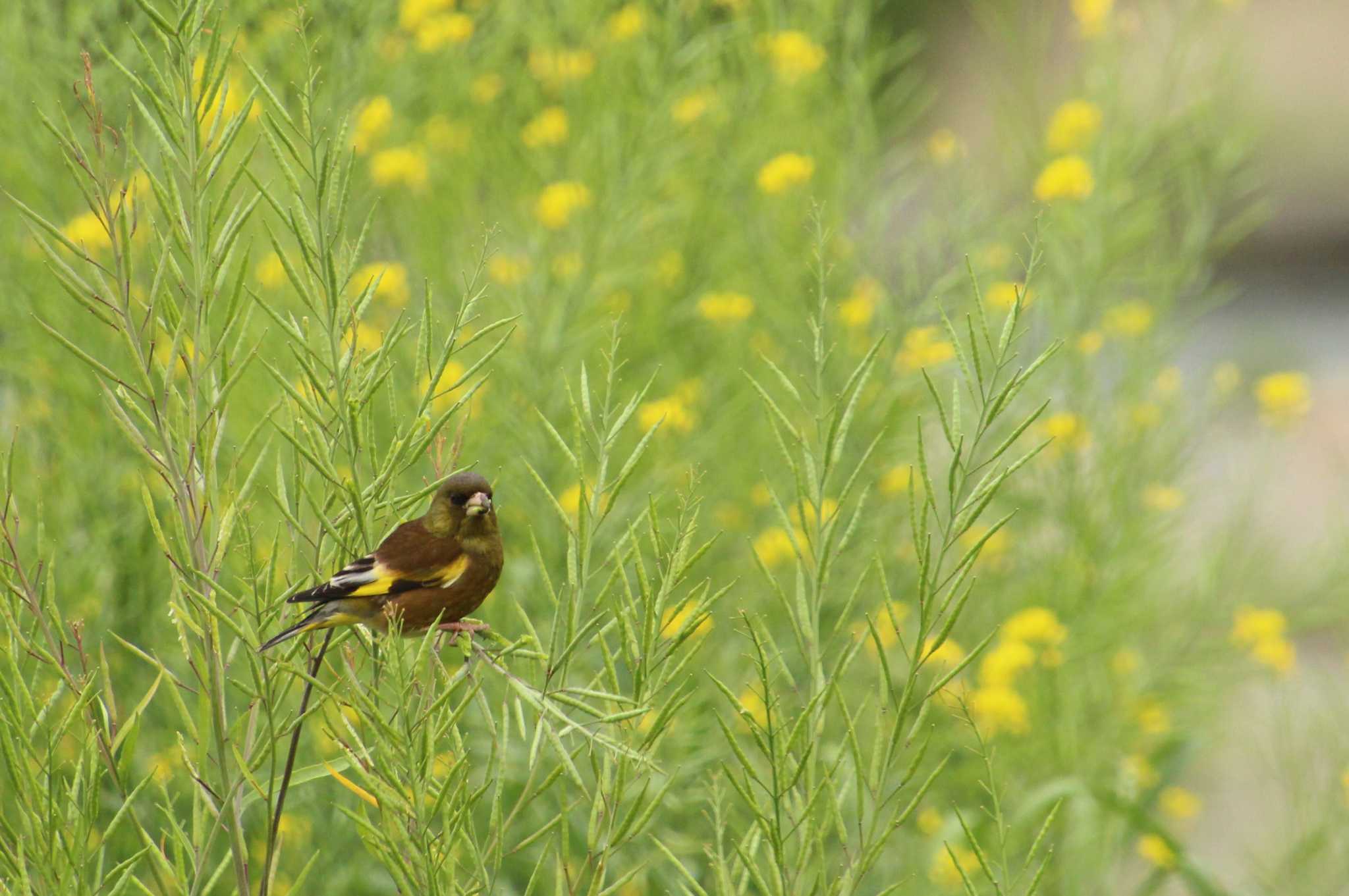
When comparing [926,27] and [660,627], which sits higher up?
[926,27]

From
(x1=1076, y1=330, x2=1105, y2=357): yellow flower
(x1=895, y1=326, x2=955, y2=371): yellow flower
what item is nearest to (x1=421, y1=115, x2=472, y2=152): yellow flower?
(x1=895, y1=326, x2=955, y2=371): yellow flower

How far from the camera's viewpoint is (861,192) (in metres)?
2.41

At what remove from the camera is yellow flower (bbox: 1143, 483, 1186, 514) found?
2.50 metres

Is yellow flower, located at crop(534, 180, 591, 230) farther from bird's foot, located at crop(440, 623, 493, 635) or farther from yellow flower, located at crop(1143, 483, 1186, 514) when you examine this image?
bird's foot, located at crop(440, 623, 493, 635)

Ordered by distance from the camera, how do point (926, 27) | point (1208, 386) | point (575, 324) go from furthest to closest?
point (926, 27), point (1208, 386), point (575, 324)

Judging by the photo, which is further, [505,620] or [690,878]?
[505,620]

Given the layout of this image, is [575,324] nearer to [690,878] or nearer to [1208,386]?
[1208,386]

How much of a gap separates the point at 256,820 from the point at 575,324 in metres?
0.83

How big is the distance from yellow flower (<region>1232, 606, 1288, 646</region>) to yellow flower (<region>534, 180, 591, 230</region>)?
1348mm

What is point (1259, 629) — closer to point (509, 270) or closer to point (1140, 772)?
point (1140, 772)

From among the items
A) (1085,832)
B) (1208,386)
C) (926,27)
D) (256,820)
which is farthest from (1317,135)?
(256,820)

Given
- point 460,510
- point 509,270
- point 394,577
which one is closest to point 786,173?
point 509,270

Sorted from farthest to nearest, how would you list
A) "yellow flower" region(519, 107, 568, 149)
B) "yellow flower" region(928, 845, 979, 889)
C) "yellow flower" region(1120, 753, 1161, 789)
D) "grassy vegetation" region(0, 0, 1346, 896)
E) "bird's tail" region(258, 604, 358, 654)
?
"yellow flower" region(519, 107, 568, 149), "yellow flower" region(1120, 753, 1161, 789), "grassy vegetation" region(0, 0, 1346, 896), "yellow flower" region(928, 845, 979, 889), "bird's tail" region(258, 604, 358, 654)

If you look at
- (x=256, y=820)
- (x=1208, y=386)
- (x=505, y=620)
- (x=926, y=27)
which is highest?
(x=926, y=27)
